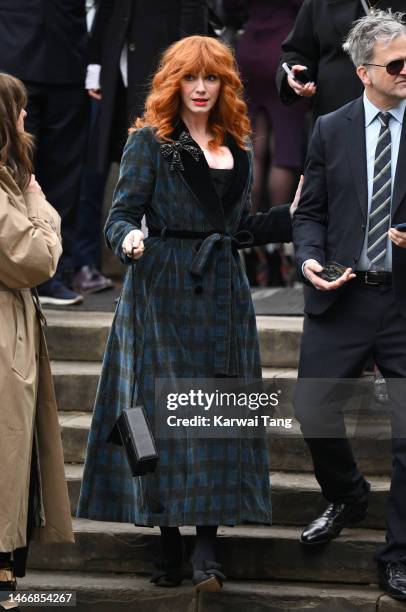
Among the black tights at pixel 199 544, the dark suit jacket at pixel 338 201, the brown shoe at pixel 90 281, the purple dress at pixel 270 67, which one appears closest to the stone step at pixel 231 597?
the black tights at pixel 199 544

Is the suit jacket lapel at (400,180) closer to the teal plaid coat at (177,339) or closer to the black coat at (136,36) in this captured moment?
the teal plaid coat at (177,339)

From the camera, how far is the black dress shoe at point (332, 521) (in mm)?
5961

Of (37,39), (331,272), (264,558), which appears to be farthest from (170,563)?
(37,39)

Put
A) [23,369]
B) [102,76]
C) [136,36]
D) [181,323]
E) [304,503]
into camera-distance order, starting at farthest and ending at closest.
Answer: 1. [102,76]
2. [136,36]
3. [304,503]
4. [181,323]
5. [23,369]

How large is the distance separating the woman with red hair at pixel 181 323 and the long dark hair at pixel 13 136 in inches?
17.4

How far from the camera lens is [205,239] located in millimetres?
5785

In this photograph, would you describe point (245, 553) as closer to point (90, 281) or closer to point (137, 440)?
point (137, 440)

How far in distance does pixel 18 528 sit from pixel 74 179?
10.1ft

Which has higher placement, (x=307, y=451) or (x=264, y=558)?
(x=307, y=451)

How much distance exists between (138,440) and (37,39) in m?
3.12

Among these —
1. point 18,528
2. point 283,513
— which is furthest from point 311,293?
point 18,528

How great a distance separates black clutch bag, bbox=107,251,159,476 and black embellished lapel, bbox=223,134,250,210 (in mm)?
922

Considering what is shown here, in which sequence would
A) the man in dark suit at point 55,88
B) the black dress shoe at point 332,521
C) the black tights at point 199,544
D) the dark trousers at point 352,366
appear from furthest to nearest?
the man in dark suit at point 55,88
the black dress shoe at point 332,521
the black tights at point 199,544
the dark trousers at point 352,366

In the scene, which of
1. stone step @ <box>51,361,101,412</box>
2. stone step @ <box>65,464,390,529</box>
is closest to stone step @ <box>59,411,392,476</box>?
stone step @ <box>65,464,390,529</box>
